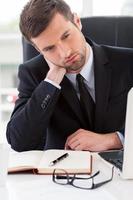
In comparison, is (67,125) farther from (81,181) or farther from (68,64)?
(81,181)

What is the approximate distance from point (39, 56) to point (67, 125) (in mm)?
331

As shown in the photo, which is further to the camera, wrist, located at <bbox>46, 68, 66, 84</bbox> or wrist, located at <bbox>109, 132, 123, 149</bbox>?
wrist, located at <bbox>46, 68, 66, 84</bbox>

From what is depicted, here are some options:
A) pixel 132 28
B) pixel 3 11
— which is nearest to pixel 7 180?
pixel 132 28

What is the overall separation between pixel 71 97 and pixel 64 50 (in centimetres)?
20

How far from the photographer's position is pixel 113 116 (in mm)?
1419

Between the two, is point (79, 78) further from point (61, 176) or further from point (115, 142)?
point (61, 176)

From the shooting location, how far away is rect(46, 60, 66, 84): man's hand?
1.35 metres

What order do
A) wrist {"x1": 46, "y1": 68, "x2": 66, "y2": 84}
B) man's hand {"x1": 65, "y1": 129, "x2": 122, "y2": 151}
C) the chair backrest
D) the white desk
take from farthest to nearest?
the chair backrest < wrist {"x1": 46, "y1": 68, "x2": 66, "y2": 84} < man's hand {"x1": 65, "y1": 129, "x2": 122, "y2": 151} < the white desk

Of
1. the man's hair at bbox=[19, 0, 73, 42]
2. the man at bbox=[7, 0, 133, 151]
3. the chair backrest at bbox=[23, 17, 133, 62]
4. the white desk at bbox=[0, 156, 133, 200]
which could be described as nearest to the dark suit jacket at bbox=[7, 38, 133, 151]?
the man at bbox=[7, 0, 133, 151]

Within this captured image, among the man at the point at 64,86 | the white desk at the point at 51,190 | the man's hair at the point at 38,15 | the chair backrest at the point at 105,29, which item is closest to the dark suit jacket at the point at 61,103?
the man at the point at 64,86

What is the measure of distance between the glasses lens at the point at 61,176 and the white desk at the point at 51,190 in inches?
0.7

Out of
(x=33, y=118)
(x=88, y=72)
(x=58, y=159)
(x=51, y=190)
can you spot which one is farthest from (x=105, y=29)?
(x=51, y=190)

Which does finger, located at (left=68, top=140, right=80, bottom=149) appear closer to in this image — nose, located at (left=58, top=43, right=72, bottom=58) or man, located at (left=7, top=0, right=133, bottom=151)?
man, located at (left=7, top=0, right=133, bottom=151)

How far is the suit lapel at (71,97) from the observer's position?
1.37 metres
